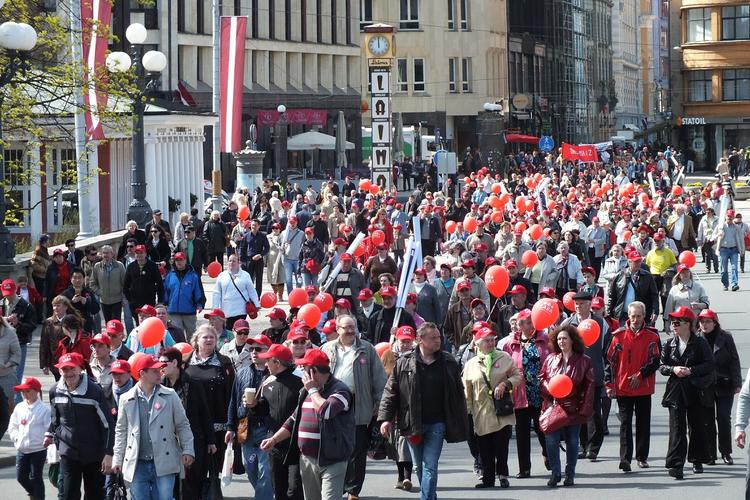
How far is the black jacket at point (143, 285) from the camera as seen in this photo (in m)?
21.9

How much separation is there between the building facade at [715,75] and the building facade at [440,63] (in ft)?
54.0

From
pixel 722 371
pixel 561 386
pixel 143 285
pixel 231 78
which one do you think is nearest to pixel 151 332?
pixel 561 386

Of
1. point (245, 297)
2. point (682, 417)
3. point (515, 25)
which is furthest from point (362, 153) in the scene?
point (682, 417)

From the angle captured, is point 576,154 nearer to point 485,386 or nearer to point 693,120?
point 485,386

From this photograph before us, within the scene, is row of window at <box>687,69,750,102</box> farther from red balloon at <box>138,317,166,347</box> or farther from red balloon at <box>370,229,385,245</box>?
red balloon at <box>138,317,166,347</box>

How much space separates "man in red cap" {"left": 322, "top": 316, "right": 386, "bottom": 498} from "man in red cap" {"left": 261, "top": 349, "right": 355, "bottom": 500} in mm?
1390

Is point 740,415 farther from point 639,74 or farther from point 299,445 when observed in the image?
point 639,74

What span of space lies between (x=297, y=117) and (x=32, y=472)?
65.8 meters

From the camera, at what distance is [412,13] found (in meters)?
97.1

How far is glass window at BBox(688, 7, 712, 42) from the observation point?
359 feet

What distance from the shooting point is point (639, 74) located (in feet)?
481

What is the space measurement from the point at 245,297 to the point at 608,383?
5.98 m

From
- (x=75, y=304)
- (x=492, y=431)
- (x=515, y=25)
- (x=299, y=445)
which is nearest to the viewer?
(x=299, y=445)

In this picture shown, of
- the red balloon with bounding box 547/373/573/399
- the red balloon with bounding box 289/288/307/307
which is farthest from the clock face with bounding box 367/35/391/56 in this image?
the red balloon with bounding box 547/373/573/399
